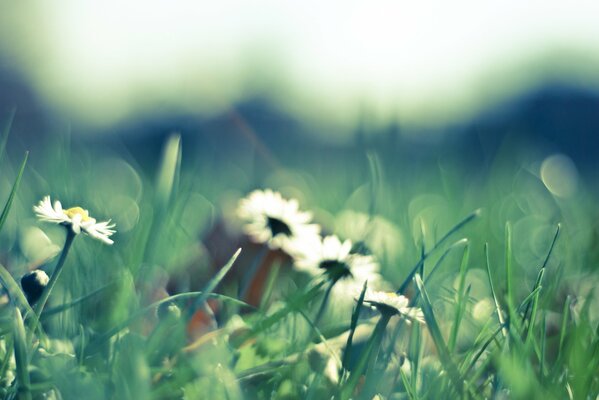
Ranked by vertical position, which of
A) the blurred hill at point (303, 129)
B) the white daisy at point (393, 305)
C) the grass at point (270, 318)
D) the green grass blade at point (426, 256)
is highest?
the green grass blade at point (426, 256)

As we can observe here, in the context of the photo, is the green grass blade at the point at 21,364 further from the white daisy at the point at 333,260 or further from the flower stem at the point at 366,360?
the white daisy at the point at 333,260

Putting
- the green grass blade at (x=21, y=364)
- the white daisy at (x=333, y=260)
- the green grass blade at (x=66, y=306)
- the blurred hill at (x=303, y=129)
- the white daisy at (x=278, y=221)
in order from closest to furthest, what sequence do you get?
the green grass blade at (x=21, y=364) < the green grass blade at (x=66, y=306) < the white daisy at (x=333, y=260) < the white daisy at (x=278, y=221) < the blurred hill at (x=303, y=129)

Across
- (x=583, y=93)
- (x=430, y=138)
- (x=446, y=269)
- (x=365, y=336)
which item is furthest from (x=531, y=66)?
(x=365, y=336)

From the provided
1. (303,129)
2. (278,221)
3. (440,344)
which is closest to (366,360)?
(440,344)

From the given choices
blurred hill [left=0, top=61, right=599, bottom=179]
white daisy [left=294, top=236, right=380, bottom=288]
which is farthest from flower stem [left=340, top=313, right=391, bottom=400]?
blurred hill [left=0, top=61, right=599, bottom=179]

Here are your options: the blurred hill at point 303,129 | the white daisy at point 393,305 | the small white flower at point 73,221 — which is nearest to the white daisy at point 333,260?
the white daisy at point 393,305

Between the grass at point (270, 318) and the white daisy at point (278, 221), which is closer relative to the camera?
the grass at point (270, 318)

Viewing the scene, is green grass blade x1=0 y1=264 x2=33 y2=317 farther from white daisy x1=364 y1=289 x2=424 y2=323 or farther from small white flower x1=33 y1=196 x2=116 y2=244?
white daisy x1=364 y1=289 x2=424 y2=323

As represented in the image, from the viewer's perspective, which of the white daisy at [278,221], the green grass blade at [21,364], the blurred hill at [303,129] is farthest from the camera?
the blurred hill at [303,129]

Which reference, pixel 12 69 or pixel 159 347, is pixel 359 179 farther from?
pixel 12 69

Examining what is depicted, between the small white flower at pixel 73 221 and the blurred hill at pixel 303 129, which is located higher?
the small white flower at pixel 73 221
